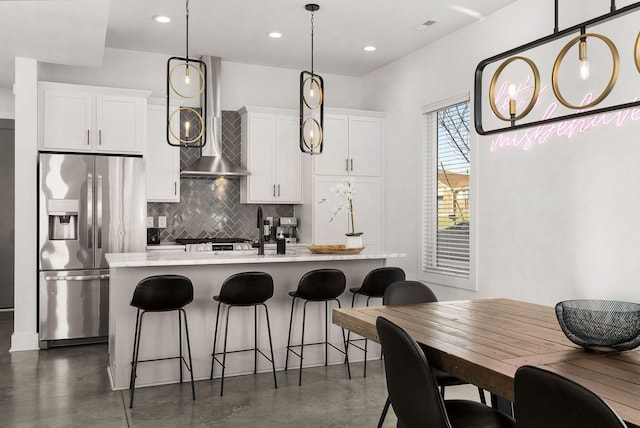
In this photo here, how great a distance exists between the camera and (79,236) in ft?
17.9

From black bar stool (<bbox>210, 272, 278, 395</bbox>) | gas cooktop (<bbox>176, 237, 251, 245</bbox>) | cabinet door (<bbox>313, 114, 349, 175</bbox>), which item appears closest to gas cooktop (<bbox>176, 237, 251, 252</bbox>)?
gas cooktop (<bbox>176, 237, 251, 245</bbox>)

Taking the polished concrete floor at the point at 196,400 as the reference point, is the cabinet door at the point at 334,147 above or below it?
above

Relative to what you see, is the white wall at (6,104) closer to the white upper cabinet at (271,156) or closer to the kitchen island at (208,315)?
the white upper cabinet at (271,156)

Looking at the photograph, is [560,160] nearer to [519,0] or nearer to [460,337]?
[519,0]

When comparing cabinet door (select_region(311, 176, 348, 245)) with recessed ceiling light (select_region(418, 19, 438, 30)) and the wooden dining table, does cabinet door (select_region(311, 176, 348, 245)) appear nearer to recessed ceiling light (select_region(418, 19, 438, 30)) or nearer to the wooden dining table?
recessed ceiling light (select_region(418, 19, 438, 30))

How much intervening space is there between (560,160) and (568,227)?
0.53 metres

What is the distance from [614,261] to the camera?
3.82 meters

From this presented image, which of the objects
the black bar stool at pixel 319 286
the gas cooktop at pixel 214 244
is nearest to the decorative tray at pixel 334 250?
the black bar stool at pixel 319 286

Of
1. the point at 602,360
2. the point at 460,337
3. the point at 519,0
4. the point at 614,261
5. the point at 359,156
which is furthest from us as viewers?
the point at 359,156

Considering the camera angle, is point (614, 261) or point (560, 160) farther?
point (560, 160)

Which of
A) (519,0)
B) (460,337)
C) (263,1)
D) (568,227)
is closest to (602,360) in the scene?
(460,337)

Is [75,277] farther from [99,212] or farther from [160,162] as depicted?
[160,162]

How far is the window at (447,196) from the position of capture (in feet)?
17.7

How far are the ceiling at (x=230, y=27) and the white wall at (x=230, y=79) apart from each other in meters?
0.19
